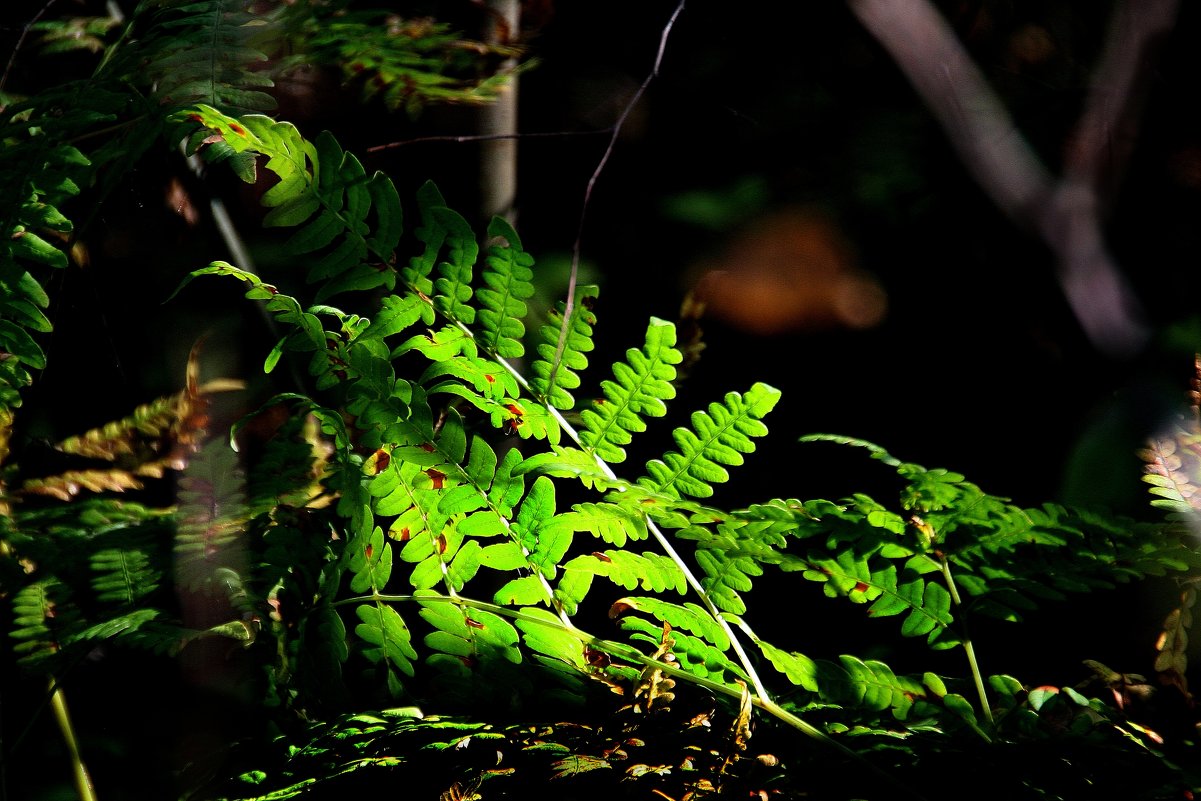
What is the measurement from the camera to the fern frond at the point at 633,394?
0.79m

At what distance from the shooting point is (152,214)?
1.42 metres

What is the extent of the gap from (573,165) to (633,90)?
0.28 m

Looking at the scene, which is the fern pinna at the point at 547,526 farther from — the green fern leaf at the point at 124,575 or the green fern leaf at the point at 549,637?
the green fern leaf at the point at 124,575

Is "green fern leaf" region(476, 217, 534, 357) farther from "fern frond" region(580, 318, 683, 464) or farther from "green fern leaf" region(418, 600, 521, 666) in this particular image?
"green fern leaf" region(418, 600, 521, 666)

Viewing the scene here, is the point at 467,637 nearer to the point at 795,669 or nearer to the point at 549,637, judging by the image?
the point at 549,637

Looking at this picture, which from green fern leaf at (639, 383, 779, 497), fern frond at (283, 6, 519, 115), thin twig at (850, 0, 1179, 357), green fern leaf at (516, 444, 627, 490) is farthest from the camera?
fern frond at (283, 6, 519, 115)

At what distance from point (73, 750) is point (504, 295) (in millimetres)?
726

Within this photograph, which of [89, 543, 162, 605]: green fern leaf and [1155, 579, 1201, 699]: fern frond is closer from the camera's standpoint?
[1155, 579, 1201, 699]: fern frond

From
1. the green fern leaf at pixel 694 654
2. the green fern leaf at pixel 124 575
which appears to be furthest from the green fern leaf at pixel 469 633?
the green fern leaf at pixel 124 575

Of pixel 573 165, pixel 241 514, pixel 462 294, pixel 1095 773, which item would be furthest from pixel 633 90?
pixel 1095 773

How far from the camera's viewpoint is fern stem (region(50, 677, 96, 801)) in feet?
2.80

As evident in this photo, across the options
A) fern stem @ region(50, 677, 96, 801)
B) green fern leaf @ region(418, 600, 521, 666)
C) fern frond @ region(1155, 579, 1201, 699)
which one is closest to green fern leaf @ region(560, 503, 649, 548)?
green fern leaf @ region(418, 600, 521, 666)

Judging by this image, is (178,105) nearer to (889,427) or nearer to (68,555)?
(68,555)

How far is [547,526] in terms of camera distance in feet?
2.40
